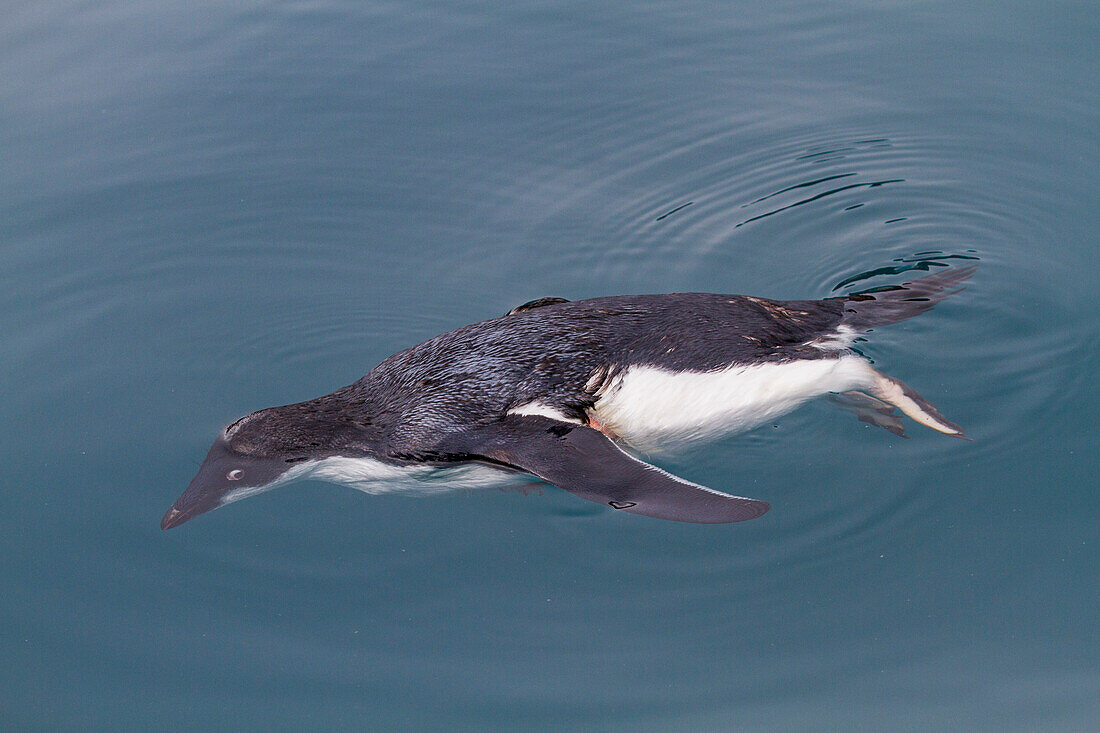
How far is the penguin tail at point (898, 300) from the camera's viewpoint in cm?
554

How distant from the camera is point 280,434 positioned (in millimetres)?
4867

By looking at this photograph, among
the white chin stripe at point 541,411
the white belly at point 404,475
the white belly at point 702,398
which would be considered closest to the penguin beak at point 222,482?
the white belly at point 404,475

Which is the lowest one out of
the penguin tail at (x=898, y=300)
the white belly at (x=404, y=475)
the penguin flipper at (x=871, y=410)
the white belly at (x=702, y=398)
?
the penguin flipper at (x=871, y=410)

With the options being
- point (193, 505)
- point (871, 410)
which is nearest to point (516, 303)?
point (871, 410)

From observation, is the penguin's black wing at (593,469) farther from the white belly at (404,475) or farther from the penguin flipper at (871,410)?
the penguin flipper at (871,410)

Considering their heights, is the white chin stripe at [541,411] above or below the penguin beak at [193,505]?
above

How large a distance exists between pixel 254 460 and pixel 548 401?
4.78 ft

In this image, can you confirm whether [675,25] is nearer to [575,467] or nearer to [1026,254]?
[1026,254]

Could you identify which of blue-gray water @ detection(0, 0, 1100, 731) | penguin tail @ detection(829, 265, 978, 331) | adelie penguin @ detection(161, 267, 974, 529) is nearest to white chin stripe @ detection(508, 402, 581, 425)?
adelie penguin @ detection(161, 267, 974, 529)

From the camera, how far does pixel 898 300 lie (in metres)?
5.69

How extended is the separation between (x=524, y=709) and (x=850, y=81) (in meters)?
6.16

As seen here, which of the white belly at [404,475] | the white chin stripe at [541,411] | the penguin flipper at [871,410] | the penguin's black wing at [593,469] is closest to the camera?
the penguin's black wing at [593,469]

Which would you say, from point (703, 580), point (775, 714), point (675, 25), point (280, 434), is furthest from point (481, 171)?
point (775, 714)

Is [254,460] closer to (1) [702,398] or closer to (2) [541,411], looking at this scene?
(2) [541,411]
